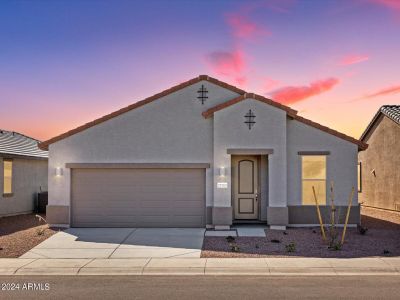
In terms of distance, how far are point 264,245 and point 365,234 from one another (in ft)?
14.0

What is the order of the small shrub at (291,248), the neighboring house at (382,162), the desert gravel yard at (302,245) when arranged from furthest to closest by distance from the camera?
the neighboring house at (382,162) < the small shrub at (291,248) < the desert gravel yard at (302,245)

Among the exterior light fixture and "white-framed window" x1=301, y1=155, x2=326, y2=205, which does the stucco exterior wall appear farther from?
the exterior light fixture

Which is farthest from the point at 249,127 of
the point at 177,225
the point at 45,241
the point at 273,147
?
the point at 45,241

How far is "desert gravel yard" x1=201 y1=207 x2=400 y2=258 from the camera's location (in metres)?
13.4

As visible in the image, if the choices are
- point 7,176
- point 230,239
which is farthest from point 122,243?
point 7,176

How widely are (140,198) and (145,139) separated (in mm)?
2210

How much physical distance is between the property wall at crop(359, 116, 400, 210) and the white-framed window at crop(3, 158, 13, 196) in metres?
18.5

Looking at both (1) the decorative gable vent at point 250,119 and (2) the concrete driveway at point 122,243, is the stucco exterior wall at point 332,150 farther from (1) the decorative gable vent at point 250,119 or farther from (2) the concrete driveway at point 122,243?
(2) the concrete driveway at point 122,243

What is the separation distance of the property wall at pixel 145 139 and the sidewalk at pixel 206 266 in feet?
20.5

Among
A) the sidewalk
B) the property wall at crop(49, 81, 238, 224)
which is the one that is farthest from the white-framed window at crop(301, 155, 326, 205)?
the sidewalk

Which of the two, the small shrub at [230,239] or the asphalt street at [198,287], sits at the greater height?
the small shrub at [230,239]

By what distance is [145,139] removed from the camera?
60.7ft

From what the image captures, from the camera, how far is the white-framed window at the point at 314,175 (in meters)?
18.4

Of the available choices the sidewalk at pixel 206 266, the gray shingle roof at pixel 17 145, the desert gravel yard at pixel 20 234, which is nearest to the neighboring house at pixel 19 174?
the gray shingle roof at pixel 17 145
